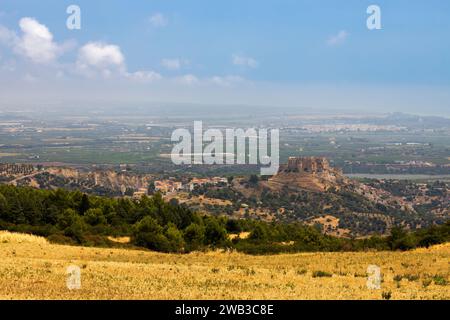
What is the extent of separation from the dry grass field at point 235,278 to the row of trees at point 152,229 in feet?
23.8

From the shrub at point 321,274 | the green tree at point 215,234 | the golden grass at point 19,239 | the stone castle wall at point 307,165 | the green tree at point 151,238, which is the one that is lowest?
the stone castle wall at point 307,165

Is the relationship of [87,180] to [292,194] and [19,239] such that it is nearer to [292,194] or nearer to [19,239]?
[292,194]

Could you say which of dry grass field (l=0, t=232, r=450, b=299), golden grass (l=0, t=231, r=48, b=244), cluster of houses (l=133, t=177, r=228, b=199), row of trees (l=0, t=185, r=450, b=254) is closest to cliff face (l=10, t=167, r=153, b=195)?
cluster of houses (l=133, t=177, r=228, b=199)

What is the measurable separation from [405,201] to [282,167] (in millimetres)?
29900

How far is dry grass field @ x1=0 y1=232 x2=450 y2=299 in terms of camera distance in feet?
51.9

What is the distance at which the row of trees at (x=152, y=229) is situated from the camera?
1503 inches

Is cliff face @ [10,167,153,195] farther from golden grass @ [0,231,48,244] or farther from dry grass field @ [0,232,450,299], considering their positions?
dry grass field @ [0,232,450,299]

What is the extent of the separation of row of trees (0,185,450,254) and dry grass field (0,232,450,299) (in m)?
7.25

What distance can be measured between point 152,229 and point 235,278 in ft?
76.9

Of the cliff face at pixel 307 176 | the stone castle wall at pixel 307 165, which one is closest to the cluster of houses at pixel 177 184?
the cliff face at pixel 307 176

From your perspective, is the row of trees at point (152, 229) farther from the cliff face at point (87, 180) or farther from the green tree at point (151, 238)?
the cliff face at point (87, 180)
